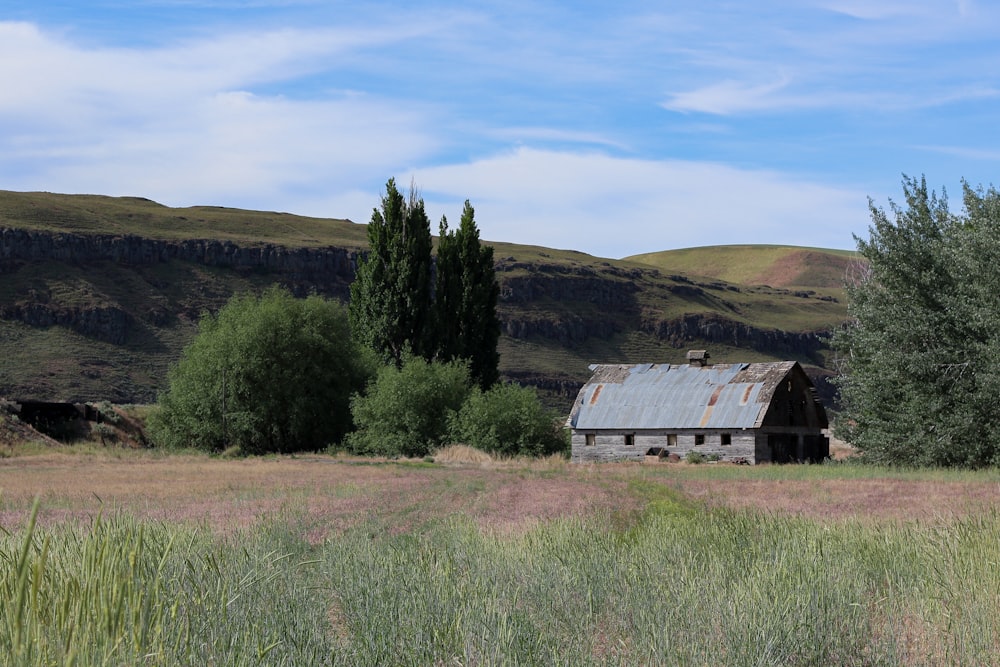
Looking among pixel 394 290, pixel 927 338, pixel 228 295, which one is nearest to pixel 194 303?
pixel 228 295

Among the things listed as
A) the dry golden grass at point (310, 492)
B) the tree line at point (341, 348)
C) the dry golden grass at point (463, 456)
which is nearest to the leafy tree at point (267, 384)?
the tree line at point (341, 348)

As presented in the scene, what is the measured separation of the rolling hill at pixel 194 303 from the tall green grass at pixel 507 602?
7425cm

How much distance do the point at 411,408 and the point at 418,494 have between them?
28461 mm

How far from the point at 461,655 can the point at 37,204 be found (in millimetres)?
159833

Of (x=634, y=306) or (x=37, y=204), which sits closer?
(x=37, y=204)

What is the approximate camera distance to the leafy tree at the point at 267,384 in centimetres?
6119

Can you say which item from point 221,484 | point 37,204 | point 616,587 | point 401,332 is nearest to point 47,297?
point 37,204

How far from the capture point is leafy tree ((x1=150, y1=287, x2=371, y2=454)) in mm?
61188

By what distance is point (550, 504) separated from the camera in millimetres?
22422

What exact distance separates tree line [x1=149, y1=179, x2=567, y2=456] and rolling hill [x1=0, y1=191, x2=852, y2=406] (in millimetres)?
33291

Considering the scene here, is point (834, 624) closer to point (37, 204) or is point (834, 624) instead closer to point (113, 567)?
point (113, 567)

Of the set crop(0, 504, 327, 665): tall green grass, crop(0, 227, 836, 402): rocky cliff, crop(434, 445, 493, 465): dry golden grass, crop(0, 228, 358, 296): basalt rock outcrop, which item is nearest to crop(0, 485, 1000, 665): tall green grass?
crop(0, 504, 327, 665): tall green grass

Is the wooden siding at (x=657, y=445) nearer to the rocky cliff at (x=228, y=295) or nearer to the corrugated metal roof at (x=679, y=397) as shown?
the corrugated metal roof at (x=679, y=397)

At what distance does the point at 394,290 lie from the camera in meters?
60.8
